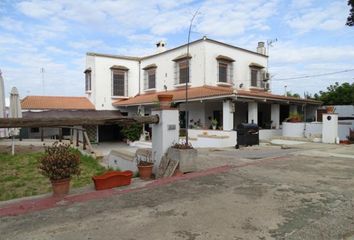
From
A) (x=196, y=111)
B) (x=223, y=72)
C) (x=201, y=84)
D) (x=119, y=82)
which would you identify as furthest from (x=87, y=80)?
(x=223, y=72)

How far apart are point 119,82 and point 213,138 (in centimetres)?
1400

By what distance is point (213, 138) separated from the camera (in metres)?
18.0

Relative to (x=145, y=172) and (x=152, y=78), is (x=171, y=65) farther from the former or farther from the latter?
(x=145, y=172)

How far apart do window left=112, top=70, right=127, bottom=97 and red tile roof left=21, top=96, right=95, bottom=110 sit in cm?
252

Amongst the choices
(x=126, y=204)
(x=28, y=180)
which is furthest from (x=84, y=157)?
(x=126, y=204)

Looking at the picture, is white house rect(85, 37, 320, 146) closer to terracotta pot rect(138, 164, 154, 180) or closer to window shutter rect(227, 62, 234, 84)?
window shutter rect(227, 62, 234, 84)

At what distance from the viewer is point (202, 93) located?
19.6m

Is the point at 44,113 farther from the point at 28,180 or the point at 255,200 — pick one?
the point at 255,200

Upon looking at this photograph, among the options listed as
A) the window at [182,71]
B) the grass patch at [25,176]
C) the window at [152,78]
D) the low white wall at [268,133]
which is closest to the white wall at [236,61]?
the window at [182,71]

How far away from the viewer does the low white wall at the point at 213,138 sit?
17.6 meters

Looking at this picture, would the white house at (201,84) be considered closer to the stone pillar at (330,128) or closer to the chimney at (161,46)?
the chimney at (161,46)

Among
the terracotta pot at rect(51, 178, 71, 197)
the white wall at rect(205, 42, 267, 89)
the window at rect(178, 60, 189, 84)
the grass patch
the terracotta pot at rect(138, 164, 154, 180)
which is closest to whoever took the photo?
the terracotta pot at rect(51, 178, 71, 197)

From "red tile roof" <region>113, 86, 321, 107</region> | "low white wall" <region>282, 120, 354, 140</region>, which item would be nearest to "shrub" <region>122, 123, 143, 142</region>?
"red tile roof" <region>113, 86, 321, 107</region>

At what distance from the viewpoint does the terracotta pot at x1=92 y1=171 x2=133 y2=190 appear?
685 centimetres
